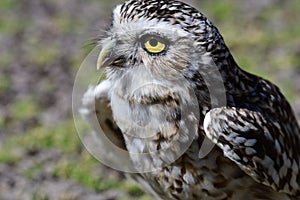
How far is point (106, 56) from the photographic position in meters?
5.34

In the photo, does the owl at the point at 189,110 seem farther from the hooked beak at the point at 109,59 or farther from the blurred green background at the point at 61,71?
the blurred green background at the point at 61,71

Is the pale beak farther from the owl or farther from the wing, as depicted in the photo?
the wing

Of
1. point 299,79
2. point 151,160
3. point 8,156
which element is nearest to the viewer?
point 151,160

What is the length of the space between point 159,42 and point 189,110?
21.5 inches

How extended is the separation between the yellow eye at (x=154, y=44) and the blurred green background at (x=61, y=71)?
0.56m

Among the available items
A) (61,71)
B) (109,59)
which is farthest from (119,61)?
(61,71)

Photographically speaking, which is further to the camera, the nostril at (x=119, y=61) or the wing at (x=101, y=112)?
the wing at (x=101, y=112)

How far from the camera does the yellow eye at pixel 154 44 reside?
5242 mm

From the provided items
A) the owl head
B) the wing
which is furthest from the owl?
the wing

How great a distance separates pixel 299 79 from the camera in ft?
31.2

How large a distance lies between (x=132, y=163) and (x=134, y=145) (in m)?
0.48

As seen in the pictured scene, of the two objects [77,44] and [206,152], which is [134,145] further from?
[77,44]

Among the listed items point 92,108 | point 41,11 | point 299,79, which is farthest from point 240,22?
point 92,108

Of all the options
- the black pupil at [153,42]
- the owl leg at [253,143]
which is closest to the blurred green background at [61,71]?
the black pupil at [153,42]
